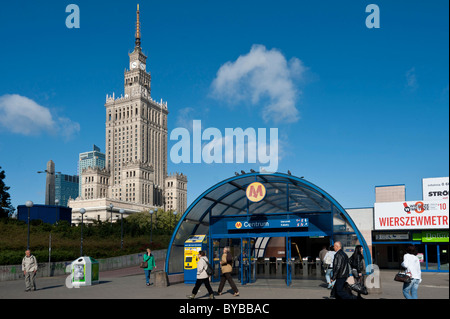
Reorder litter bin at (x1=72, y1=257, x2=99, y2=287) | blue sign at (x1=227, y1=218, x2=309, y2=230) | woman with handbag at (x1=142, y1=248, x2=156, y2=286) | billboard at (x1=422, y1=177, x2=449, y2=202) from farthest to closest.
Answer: billboard at (x1=422, y1=177, x2=449, y2=202)
woman with handbag at (x1=142, y1=248, x2=156, y2=286)
litter bin at (x1=72, y1=257, x2=99, y2=287)
blue sign at (x1=227, y1=218, x2=309, y2=230)

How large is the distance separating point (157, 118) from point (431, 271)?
6176 inches

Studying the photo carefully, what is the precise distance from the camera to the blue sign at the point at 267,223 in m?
18.5

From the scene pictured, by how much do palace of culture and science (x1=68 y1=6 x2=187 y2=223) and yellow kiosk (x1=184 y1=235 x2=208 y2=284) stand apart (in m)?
142

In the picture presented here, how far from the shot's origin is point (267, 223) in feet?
62.6

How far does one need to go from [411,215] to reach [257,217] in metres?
17.9

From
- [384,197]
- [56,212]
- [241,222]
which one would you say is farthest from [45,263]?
[56,212]

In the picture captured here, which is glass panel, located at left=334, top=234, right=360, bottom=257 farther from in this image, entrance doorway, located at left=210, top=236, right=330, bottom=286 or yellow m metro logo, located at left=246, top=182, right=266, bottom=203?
yellow m metro logo, located at left=246, top=182, right=266, bottom=203

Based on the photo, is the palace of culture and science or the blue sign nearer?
the blue sign

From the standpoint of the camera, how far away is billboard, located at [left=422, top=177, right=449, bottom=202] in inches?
1276

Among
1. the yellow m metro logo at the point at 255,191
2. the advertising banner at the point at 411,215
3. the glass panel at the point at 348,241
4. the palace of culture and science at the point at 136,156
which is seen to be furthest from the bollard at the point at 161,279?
the palace of culture and science at the point at 136,156

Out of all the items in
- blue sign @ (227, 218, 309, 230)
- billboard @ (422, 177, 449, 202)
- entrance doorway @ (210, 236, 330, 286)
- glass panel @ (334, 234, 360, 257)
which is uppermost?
billboard @ (422, 177, 449, 202)

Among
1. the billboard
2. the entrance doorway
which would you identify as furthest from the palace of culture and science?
the billboard

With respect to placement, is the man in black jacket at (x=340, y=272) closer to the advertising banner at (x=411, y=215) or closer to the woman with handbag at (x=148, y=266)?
the woman with handbag at (x=148, y=266)

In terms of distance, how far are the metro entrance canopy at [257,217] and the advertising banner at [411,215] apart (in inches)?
467
